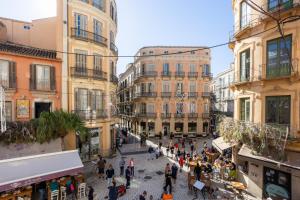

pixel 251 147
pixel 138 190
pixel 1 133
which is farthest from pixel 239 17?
pixel 1 133

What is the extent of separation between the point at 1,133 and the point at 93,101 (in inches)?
350

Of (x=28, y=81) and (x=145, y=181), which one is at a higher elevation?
(x=28, y=81)

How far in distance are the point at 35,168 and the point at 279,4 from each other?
17.8m

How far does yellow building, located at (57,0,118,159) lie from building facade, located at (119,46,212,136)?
1480cm

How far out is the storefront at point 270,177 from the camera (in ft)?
35.2

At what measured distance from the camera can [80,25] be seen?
64.4ft

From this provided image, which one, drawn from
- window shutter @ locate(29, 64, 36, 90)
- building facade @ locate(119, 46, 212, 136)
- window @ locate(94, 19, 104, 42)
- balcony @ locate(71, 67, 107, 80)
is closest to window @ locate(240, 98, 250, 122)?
balcony @ locate(71, 67, 107, 80)

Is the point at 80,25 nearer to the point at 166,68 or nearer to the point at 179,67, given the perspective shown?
the point at 166,68

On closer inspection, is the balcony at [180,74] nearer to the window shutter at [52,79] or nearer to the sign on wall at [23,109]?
the window shutter at [52,79]

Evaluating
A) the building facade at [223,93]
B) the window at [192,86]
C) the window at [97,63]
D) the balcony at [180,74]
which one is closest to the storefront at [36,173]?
the window at [97,63]

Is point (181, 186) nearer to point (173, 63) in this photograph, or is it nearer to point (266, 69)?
point (266, 69)

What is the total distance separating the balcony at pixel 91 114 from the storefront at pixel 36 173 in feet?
17.6

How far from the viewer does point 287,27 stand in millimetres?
11000

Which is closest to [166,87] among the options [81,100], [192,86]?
[192,86]
